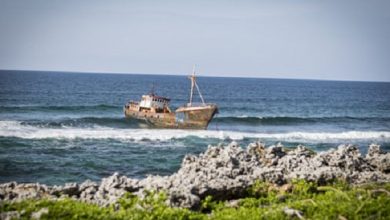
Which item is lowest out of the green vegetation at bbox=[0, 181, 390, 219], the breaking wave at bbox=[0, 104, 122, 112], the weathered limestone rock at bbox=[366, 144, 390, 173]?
the breaking wave at bbox=[0, 104, 122, 112]

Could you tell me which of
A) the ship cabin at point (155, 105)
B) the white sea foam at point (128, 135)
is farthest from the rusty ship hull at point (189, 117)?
the ship cabin at point (155, 105)

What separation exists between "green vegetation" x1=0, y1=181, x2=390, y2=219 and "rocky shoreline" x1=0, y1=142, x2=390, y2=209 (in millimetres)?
269

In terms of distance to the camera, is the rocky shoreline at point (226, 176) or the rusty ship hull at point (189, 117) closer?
the rocky shoreline at point (226, 176)

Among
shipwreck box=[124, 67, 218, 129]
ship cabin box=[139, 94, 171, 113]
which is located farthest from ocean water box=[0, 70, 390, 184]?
ship cabin box=[139, 94, 171, 113]

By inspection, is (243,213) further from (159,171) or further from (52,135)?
(52,135)

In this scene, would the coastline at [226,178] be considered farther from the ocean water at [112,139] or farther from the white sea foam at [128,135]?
the white sea foam at [128,135]

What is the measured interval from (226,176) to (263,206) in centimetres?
123

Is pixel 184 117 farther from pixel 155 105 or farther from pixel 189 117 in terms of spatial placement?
pixel 155 105

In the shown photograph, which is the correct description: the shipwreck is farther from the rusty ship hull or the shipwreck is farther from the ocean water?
the ocean water

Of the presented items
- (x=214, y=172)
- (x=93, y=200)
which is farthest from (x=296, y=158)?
(x=93, y=200)

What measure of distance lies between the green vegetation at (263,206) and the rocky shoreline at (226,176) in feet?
0.88

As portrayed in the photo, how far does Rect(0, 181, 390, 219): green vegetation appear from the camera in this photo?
7.11m

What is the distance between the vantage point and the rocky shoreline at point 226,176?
8.59 meters

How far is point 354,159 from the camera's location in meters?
11.9
